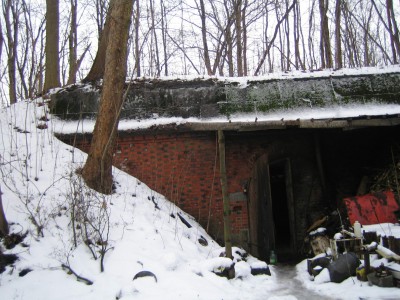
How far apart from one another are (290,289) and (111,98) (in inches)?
177

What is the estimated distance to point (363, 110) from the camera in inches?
306

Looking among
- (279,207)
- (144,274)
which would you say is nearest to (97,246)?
(144,274)

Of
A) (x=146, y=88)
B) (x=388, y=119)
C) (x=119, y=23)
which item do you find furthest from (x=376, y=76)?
(x=119, y=23)

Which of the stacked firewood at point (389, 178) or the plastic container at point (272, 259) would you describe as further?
the plastic container at point (272, 259)

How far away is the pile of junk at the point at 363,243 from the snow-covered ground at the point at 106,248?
0.17 m

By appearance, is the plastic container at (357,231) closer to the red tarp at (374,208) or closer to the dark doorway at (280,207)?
the red tarp at (374,208)

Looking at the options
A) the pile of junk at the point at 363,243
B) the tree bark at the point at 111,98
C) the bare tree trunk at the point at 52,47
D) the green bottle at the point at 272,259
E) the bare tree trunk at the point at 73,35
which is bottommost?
the green bottle at the point at 272,259

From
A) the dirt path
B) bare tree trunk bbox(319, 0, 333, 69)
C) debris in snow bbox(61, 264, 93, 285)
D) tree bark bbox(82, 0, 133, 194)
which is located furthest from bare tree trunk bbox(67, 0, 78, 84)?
the dirt path

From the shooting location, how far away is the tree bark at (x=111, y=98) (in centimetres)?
617

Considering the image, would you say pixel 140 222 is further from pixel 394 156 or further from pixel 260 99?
pixel 394 156

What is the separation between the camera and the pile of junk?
4.76 metres

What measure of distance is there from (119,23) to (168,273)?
14.7 ft

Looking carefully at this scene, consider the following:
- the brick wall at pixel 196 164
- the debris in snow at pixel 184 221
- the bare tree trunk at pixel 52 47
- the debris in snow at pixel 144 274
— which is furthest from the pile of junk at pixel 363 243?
the bare tree trunk at pixel 52 47

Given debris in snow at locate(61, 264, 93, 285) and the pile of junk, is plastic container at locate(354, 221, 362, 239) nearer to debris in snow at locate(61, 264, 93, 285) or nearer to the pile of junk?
the pile of junk
